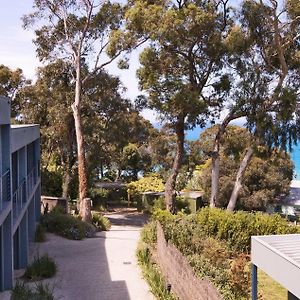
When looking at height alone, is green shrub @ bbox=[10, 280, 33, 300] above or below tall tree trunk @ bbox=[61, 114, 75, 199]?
below

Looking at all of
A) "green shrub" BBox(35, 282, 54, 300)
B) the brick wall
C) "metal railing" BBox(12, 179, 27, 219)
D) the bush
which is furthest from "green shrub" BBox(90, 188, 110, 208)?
"green shrub" BBox(35, 282, 54, 300)

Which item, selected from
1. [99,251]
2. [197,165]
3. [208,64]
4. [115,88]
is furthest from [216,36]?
[197,165]

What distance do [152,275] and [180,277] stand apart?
191 centimetres

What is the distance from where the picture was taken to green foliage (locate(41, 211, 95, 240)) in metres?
19.3

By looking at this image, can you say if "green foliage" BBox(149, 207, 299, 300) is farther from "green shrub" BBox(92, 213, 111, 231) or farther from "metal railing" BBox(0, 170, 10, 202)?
"metal railing" BBox(0, 170, 10, 202)

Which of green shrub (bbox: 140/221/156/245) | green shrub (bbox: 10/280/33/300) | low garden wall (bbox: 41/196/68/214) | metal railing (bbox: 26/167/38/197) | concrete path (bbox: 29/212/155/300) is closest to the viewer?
green shrub (bbox: 10/280/33/300)

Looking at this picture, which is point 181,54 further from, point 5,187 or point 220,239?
point 5,187

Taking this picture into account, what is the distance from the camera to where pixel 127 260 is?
15641 millimetres

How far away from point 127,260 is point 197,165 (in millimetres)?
23982

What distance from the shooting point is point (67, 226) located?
19672 mm

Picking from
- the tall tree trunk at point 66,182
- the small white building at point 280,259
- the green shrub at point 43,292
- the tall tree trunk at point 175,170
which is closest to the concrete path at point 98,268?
the green shrub at point 43,292

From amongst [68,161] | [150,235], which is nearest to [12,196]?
[150,235]

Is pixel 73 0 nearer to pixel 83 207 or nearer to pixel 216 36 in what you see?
pixel 216 36

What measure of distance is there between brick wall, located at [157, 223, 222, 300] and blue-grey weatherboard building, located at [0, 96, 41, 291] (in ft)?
13.5
